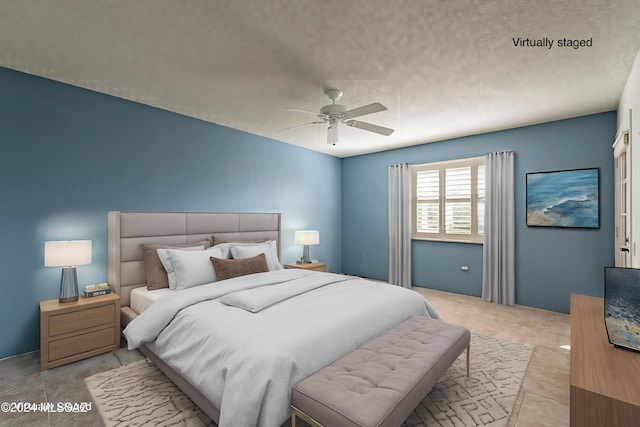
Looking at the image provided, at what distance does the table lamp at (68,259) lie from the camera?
2.63 m

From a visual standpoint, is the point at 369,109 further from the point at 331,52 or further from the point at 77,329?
the point at 77,329

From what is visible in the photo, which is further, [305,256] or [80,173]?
[305,256]

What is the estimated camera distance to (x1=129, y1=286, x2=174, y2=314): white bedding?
2848 millimetres

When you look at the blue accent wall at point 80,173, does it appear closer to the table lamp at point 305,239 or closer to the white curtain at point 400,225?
the table lamp at point 305,239

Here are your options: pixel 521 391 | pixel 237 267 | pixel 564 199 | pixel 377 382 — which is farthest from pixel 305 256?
pixel 564 199

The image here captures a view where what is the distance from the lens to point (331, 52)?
92.3 inches

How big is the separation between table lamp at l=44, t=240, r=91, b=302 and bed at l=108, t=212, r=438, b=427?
37cm

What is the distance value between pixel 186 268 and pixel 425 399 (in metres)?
2.51

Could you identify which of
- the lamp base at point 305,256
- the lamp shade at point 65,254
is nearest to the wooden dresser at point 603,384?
the lamp shade at point 65,254

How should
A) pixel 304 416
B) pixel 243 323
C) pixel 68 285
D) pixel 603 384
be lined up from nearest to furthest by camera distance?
pixel 603 384, pixel 304 416, pixel 243 323, pixel 68 285

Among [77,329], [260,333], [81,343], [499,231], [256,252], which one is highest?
[499,231]

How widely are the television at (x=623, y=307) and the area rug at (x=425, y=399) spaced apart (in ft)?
2.85

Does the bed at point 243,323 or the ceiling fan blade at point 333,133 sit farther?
the ceiling fan blade at point 333,133

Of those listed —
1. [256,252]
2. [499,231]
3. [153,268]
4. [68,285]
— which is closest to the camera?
[68,285]
